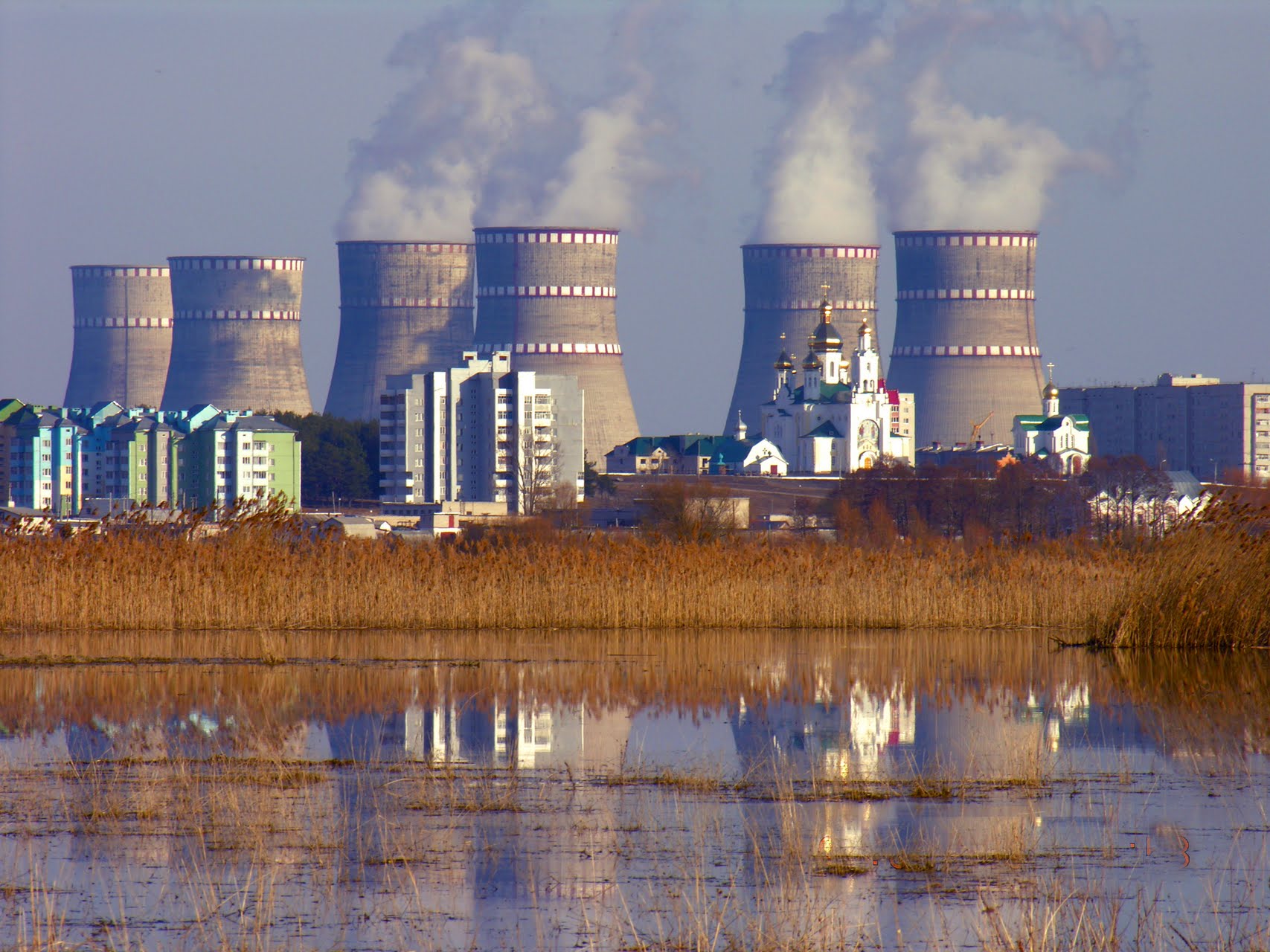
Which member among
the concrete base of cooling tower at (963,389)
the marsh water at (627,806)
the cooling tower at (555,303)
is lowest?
the marsh water at (627,806)

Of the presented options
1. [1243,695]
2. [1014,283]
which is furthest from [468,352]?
[1243,695]

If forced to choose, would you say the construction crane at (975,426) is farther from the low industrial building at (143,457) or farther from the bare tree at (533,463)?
the low industrial building at (143,457)

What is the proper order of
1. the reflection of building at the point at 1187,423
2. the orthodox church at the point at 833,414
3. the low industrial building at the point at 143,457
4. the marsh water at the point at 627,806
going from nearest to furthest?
the marsh water at the point at 627,806, the low industrial building at the point at 143,457, the orthodox church at the point at 833,414, the reflection of building at the point at 1187,423

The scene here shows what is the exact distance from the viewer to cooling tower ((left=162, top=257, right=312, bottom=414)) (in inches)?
2692

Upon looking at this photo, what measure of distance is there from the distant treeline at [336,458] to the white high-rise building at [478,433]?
1.92m

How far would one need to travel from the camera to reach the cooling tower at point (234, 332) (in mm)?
68375

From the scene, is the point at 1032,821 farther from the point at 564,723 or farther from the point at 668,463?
the point at 668,463

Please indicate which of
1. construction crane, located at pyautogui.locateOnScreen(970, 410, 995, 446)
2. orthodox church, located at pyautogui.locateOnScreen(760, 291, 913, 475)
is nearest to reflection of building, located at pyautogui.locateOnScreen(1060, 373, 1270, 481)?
construction crane, located at pyautogui.locateOnScreen(970, 410, 995, 446)

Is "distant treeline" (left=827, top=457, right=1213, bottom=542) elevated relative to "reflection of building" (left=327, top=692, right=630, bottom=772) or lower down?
elevated

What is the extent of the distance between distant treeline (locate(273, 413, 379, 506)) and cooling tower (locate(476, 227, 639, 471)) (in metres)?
5.16

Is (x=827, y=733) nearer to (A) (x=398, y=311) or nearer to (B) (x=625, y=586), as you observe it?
(B) (x=625, y=586)

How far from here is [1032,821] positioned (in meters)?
6.12

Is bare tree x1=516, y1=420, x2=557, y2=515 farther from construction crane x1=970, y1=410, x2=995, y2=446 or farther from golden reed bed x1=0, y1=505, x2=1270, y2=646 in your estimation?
golden reed bed x1=0, y1=505, x2=1270, y2=646

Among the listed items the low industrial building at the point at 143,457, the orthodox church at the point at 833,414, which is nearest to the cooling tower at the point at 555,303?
the orthodox church at the point at 833,414
